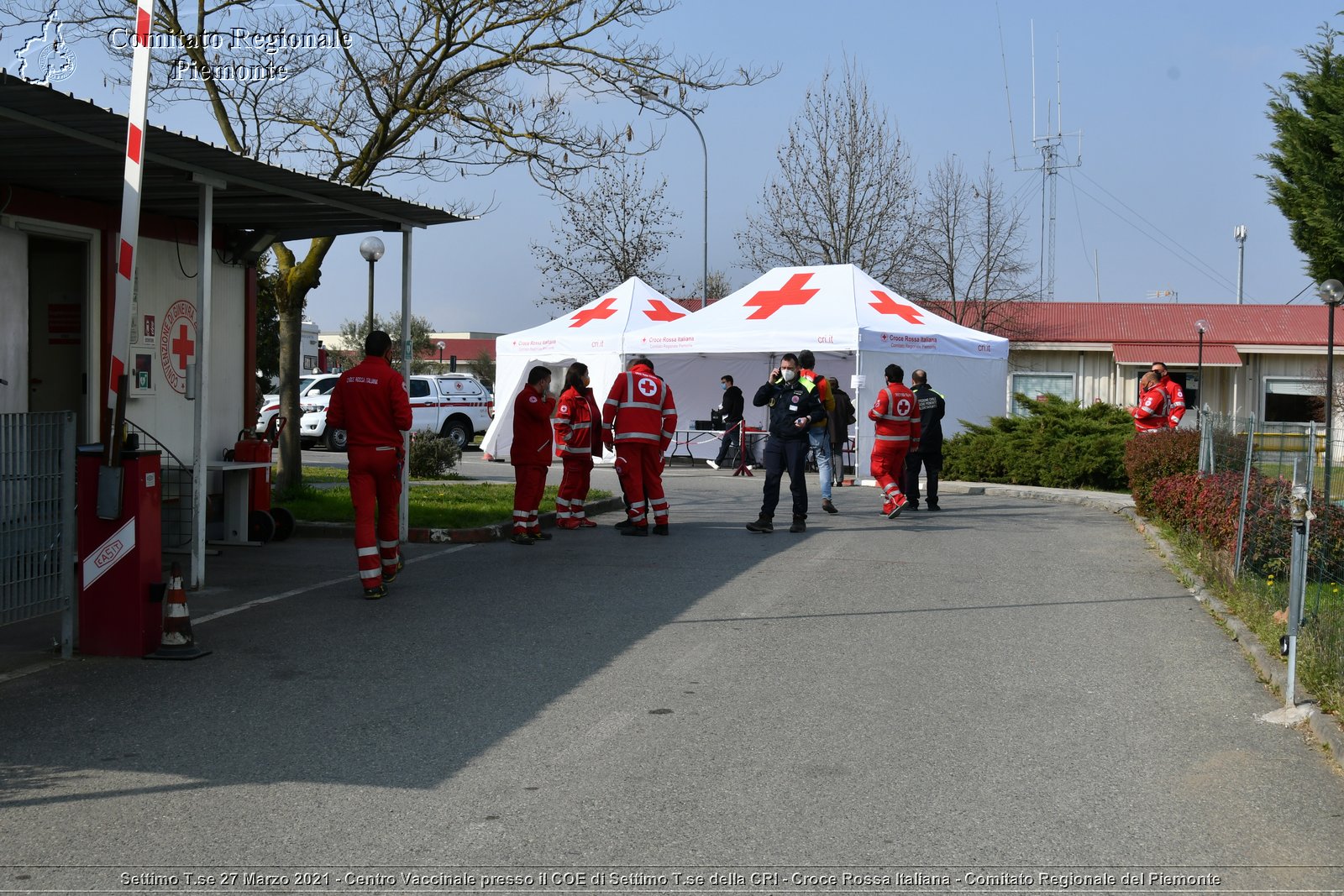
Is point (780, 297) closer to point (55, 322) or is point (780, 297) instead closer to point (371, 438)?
point (55, 322)

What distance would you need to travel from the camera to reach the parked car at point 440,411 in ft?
101

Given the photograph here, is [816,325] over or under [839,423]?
over

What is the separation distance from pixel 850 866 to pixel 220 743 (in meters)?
2.85

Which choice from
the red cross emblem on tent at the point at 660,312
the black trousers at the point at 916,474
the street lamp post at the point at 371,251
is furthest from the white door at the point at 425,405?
the black trousers at the point at 916,474

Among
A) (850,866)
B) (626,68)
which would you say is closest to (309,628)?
(850,866)

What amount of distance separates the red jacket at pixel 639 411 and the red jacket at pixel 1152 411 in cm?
715

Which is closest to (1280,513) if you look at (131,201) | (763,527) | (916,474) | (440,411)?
(763,527)

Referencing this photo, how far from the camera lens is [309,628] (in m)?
8.38

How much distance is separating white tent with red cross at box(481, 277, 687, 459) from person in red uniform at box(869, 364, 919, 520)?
9429mm

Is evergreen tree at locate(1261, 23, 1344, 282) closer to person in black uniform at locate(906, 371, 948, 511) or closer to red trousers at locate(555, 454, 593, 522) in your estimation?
person in black uniform at locate(906, 371, 948, 511)

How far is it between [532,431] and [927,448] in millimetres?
6126

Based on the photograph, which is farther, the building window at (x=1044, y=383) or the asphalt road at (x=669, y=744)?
the building window at (x=1044, y=383)

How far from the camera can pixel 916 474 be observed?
17.2m

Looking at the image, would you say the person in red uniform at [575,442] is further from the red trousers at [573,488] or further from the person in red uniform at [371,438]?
the person in red uniform at [371,438]
